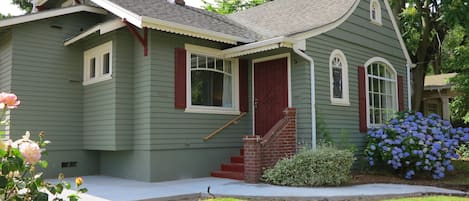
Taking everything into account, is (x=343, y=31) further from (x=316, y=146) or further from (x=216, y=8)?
(x=216, y=8)

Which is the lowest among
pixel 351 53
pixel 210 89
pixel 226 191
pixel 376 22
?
pixel 226 191

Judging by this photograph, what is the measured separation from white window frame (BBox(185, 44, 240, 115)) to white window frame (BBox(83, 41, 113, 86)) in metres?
1.66

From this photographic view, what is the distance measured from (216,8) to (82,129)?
51.9 ft

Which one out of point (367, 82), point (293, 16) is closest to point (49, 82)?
point (293, 16)

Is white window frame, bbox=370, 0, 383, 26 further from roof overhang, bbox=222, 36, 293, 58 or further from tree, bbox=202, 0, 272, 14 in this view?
tree, bbox=202, 0, 272, 14

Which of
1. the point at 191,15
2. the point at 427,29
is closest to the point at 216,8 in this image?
the point at 427,29

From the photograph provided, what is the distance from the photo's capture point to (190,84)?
9.01m

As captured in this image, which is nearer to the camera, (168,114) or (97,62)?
(168,114)

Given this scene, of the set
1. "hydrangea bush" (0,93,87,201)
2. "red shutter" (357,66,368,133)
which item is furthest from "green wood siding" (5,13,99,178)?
"hydrangea bush" (0,93,87,201)

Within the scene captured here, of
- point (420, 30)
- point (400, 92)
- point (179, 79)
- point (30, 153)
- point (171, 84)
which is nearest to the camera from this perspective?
point (30, 153)

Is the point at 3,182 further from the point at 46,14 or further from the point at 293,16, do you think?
the point at 293,16

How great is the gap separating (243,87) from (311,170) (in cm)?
305

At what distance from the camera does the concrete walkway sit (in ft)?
21.6

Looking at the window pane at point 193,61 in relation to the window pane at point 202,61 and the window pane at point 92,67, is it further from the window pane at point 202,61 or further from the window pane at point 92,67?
the window pane at point 92,67
